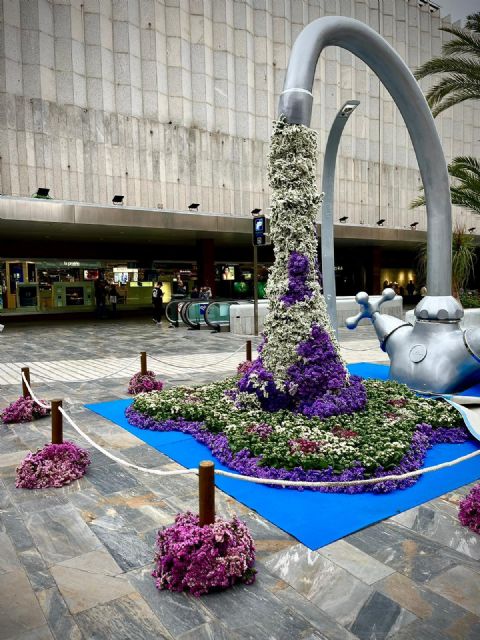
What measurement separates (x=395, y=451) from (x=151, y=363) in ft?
24.0

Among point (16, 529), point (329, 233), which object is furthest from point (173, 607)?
point (329, 233)

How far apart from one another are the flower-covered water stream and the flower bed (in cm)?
2

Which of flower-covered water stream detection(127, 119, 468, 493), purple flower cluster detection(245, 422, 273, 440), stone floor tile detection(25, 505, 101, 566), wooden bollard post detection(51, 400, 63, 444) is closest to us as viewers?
stone floor tile detection(25, 505, 101, 566)

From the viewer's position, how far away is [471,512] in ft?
11.6

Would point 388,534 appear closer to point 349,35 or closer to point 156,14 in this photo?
point 349,35

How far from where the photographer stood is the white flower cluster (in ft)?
19.2

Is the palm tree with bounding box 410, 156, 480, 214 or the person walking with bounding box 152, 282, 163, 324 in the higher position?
the palm tree with bounding box 410, 156, 480, 214

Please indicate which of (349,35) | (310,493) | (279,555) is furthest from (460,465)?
(349,35)

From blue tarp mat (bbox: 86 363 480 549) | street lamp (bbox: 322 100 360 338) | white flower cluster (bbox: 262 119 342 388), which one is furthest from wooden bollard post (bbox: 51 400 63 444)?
street lamp (bbox: 322 100 360 338)

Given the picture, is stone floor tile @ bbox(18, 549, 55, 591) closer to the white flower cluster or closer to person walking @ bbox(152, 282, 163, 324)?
the white flower cluster

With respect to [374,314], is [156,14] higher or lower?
higher

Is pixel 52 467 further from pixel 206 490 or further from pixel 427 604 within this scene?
pixel 427 604

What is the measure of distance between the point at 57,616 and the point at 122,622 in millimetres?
369

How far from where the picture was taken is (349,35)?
6453 mm
